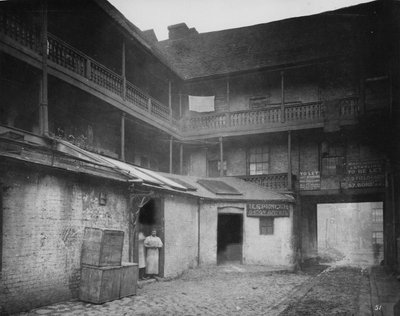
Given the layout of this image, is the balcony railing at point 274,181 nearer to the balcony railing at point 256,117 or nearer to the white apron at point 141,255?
the balcony railing at point 256,117

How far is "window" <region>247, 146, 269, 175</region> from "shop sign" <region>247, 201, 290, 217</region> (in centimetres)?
470

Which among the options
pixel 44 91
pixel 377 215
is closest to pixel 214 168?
pixel 44 91

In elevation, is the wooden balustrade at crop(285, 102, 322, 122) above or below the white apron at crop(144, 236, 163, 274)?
above

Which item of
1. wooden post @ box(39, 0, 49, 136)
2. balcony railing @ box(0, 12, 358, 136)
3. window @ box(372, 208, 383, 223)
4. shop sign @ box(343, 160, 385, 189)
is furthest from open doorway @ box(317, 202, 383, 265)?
wooden post @ box(39, 0, 49, 136)

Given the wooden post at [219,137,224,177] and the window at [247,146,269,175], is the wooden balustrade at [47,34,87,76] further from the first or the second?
the window at [247,146,269,175]

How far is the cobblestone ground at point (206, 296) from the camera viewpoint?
342 inches

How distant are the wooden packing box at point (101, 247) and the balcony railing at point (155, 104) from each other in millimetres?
6567

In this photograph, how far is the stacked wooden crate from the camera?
30.2 feet

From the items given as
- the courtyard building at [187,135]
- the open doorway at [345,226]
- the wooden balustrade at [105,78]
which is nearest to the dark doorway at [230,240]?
the courtyard building at [187,135]

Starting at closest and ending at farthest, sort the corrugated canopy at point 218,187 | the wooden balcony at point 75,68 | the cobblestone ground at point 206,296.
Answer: the cobblestone ground at point 206,296 → the wooden balcony at point 75,68 → the corrugated canopy at point 218,187

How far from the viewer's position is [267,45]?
80.3 feet

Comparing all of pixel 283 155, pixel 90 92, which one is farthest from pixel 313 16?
pixel 90 92

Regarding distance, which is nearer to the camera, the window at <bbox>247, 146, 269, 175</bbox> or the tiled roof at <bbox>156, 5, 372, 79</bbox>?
the tiled roof at <bbox>156, 5, 372, 79</bbox>

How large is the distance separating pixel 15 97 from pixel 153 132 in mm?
9035
